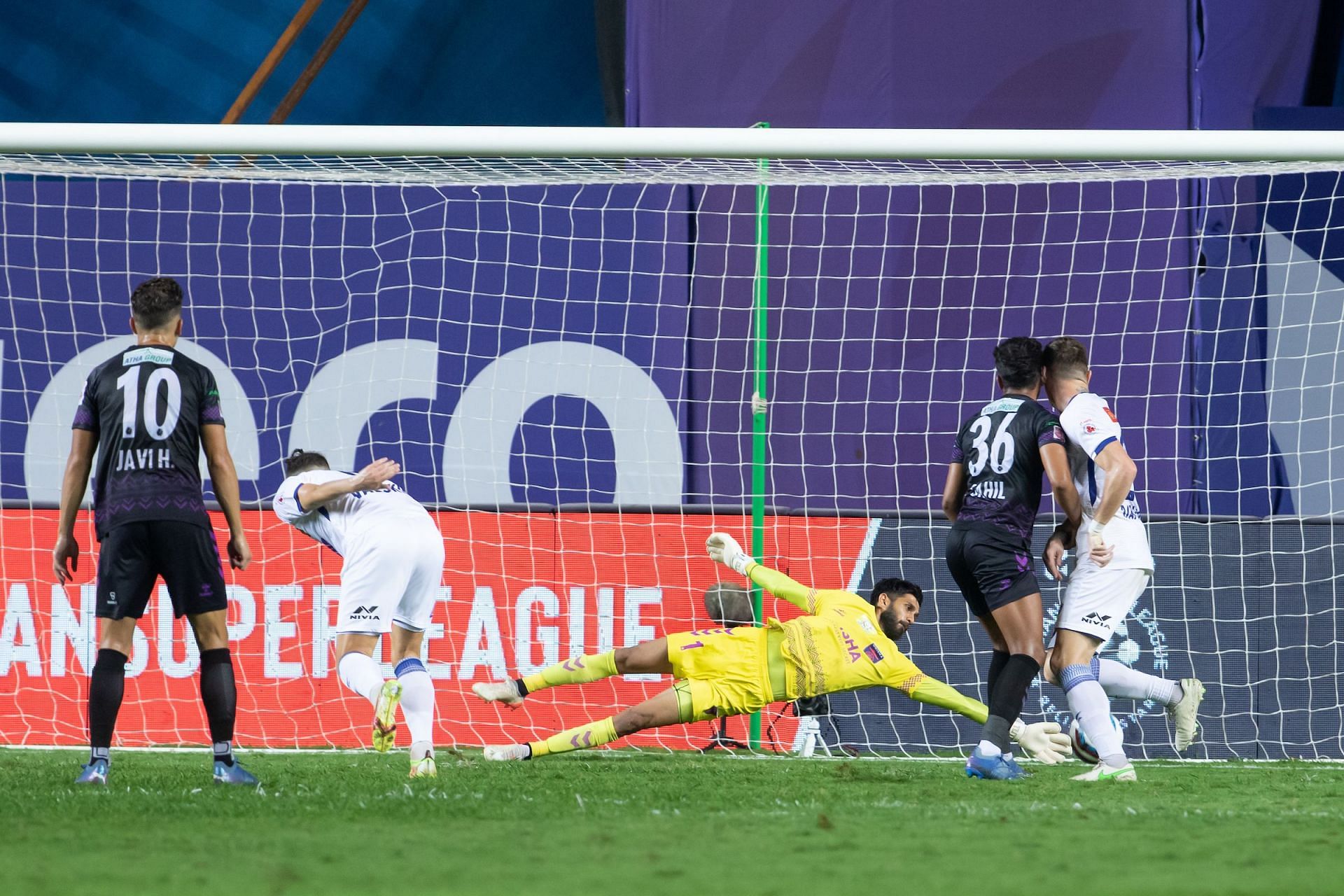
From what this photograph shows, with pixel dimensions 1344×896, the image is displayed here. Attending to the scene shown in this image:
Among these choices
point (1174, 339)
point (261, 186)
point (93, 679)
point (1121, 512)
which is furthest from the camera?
point (261, 186)

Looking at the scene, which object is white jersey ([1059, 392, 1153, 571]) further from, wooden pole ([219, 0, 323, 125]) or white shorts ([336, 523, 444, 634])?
wooden pole ([219, 0, 323, 125])

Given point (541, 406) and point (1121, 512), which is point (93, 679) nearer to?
point (1121, 512)

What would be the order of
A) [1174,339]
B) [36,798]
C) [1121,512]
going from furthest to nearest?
[1174,339], [1121,512], [36,798]

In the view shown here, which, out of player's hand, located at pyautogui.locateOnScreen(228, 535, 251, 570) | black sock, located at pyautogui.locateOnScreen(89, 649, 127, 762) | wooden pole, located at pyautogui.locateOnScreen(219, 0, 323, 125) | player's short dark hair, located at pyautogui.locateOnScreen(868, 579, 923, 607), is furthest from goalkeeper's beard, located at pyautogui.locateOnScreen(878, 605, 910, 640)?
wooden pole, located at pyautogui.locateOnScreen(219, 0, 323, 125)

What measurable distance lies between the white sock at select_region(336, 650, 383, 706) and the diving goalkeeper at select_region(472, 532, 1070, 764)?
1.85 ft

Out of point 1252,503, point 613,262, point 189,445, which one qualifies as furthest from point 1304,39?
point 189,445

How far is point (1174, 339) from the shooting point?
10492mm

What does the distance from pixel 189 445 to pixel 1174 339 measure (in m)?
7.16

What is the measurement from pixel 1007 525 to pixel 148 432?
3.43 meters

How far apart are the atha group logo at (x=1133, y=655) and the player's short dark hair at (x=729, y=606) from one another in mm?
1551


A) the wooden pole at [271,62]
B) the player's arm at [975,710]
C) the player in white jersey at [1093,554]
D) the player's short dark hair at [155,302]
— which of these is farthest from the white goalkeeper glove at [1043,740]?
the wooden pole at [271,62]

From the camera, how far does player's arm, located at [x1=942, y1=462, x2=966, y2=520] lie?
6594 mm

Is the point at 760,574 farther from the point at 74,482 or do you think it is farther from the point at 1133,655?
the point at 74,482

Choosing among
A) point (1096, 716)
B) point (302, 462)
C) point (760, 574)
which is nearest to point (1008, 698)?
point (1096, 716)
